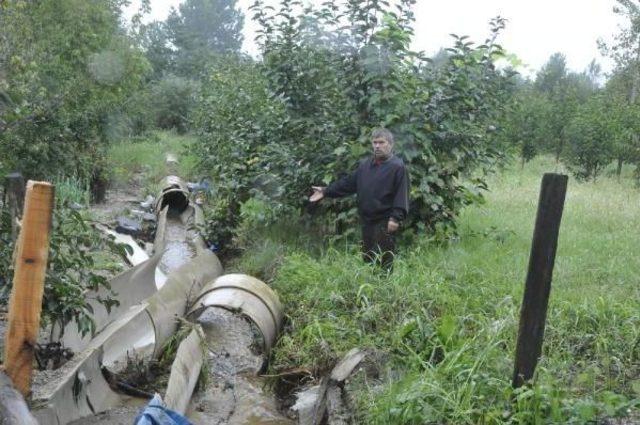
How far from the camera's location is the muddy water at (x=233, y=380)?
16.7 ft

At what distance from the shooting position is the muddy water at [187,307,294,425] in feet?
16.7

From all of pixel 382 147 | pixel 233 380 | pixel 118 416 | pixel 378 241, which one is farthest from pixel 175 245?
pixel 118 416

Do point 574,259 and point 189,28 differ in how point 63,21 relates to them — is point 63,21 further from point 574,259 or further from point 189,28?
point 189,28

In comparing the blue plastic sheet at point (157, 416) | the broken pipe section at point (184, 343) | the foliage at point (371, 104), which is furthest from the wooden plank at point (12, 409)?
the foliage at point (371, 104)

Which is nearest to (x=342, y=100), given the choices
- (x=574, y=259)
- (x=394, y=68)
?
(x=394, y=68)

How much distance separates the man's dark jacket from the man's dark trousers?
0.23 ft

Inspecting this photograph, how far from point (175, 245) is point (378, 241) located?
4.95 m

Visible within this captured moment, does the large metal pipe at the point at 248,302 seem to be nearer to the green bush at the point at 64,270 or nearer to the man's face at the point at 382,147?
the green bush at the point at 64,270

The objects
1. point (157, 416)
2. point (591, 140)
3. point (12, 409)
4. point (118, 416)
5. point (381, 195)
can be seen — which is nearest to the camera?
point (12, 409)

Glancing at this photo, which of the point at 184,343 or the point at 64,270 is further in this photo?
the point at 184,343

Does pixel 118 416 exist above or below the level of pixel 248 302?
below

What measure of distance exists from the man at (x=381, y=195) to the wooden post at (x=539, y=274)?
9.12ft

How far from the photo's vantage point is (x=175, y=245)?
10.9m

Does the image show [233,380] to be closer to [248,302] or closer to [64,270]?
[248,302]
